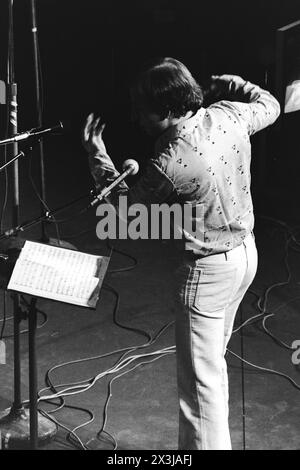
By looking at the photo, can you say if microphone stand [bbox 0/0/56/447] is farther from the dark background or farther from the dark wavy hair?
the dark background

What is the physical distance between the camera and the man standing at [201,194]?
244 centimetres

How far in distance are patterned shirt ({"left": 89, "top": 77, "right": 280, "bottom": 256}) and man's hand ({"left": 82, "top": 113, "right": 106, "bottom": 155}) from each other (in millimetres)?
23

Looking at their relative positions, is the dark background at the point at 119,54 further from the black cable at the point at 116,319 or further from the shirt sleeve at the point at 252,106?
the shirt sleeve at the point at 252,106

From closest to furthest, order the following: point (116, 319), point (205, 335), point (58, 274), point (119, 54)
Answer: point (58, 274) < point (205, 335) < point (116, 319) < point (119, 54)

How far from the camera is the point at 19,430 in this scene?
3.21m

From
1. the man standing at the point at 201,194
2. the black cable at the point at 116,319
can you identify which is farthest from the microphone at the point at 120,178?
the black cable at the point at 116,319

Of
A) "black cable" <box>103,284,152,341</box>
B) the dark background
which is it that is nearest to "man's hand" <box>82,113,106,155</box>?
"black cable" <box>103,284,152,341</box>

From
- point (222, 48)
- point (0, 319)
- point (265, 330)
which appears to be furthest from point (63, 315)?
point (222, 48)

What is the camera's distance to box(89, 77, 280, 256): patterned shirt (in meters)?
2.44

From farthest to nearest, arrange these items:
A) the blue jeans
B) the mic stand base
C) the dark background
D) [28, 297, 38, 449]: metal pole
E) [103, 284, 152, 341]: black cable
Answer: the dark background, [103, 284, 152, 341]: black cable, the mic stand base, [28, 297, 38, 449]: metal pole, the blue jeans

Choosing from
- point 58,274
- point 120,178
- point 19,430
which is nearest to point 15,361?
point 19,430

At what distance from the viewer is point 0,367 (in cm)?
382

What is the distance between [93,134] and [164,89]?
27 centimetres

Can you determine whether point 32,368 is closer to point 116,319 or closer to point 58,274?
point 58,274
